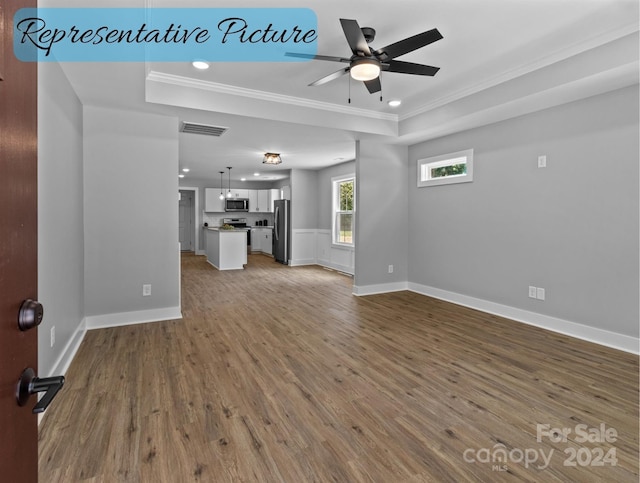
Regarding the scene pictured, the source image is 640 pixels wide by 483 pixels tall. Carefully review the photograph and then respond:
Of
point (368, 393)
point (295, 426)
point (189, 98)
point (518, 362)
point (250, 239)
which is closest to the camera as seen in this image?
point (295, 426)

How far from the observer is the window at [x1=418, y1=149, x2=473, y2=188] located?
471 centimetres

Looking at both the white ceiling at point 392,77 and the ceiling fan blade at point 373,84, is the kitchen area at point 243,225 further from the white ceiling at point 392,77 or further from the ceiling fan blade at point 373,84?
the ceiling fan blade at point 373,84

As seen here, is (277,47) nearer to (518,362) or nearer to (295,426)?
(295,426)

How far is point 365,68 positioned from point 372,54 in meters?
0.11

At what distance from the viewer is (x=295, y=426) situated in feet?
6.66

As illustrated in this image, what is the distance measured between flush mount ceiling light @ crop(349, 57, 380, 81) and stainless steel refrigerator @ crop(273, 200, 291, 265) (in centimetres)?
619

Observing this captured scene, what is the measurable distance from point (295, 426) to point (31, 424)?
152 cm

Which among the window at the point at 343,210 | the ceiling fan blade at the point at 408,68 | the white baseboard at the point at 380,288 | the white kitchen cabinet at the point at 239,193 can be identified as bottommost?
the white baseboard at the point at 380,288

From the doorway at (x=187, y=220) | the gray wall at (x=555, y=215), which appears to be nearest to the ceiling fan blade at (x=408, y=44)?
the gray wall at (x=555, y=215)

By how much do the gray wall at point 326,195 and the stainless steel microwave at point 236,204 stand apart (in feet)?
10.2

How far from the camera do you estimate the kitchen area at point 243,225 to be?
26.5 feet

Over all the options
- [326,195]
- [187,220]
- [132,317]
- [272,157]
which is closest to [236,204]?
[187,220]

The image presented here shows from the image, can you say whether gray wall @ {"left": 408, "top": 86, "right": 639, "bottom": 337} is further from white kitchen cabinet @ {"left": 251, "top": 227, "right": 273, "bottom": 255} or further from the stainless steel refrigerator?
white kitchen cabinet @ {"left": 251, "top": 227, "right": 273, "bottom": 255}

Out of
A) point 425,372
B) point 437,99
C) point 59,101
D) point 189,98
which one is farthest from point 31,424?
point 437,99
